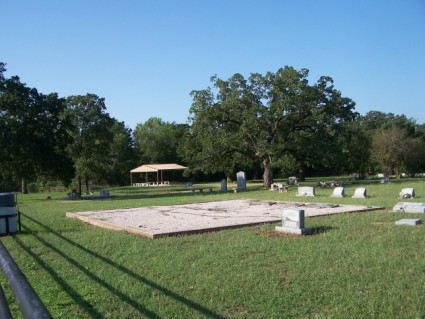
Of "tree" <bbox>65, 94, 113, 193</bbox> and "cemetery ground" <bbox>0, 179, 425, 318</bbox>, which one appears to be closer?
"cemetery ground" <bbox>0, 179, 425, 318</bbox>

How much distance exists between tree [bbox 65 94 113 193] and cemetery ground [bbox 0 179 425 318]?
25.2 metres

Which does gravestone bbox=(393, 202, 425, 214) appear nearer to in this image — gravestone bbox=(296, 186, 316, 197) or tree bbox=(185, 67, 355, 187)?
gravestone bbox=(296, 186, 316, 197)

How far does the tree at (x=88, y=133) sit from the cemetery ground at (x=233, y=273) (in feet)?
82.5

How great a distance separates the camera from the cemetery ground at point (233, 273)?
4500 mm

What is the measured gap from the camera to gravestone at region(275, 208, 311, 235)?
9.13 meters

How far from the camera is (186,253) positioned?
742cm

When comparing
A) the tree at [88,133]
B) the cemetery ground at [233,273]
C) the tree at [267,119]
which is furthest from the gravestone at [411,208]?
the tree at [88,133]

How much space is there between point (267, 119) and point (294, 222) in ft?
68.3

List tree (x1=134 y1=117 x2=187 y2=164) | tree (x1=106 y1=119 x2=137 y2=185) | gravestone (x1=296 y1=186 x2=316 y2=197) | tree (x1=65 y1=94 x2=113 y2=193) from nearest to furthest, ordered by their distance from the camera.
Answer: gravestone (x1=296 y1=186 x2=316 y2=197) < tree (x1=65 y1=94 x2=113 y2=193) < tree (x1=106 y1=119 x2=137 y2=185) < tree (x1=134 y1=117 x2=187 y2=164)

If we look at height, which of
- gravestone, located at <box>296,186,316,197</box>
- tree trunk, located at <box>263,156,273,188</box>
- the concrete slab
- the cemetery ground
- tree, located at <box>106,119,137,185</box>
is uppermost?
tree, located at <box>106,119,137,185</box>

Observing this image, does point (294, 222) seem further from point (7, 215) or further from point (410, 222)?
point (7, 215)

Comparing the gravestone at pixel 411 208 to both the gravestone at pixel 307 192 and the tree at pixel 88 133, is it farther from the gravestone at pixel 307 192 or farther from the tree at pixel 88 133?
the tree at pixel 88 133

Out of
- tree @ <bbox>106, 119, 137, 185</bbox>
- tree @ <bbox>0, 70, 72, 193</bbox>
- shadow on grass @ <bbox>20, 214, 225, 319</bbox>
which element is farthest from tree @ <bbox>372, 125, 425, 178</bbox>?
shadow on grass @ <bbox>20, 214, 225, 319</bbox>

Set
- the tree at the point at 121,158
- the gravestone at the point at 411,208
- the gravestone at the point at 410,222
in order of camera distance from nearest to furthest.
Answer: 1. the gravestone at the point at 410,222
2. the gravestone at the point at 411,208
3. the tree at the point at 121,158
